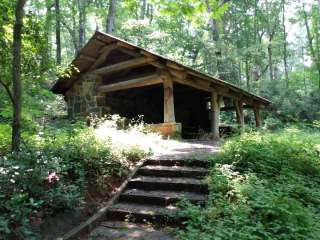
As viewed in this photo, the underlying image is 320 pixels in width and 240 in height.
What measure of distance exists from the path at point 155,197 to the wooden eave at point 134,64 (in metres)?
4.31

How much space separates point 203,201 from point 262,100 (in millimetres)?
10054

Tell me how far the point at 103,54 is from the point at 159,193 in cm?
776

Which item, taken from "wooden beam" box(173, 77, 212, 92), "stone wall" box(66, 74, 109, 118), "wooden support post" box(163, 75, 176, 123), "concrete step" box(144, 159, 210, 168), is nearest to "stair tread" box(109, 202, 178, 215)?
"concrete step" box(144, 159, 210, 168)

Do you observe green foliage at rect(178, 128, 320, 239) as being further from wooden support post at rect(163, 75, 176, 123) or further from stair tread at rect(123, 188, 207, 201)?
wooden support post at rect(163, 75, 176, 123)

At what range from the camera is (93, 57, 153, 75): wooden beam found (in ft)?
36.0

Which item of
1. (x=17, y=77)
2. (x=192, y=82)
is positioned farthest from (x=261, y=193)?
(x=192, y=82)

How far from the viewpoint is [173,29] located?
887 inches

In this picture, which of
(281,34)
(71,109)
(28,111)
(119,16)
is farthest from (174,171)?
(281,34)

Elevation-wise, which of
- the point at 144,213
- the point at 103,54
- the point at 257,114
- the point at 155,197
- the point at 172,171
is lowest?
the point at 144,213

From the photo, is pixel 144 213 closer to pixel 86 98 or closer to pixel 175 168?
pixel 175 168

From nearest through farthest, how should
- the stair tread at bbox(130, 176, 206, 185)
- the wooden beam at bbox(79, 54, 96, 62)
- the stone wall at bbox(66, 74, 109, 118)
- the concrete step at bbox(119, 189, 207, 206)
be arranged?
the concrete step at bbox(119, 189, 207, 206), the stair tread at bbox(130, 176, 206, 185), the wooden beam at bbox(79, 54, 96, 62), the stone wall at bbox(66, 74, 109, 118)

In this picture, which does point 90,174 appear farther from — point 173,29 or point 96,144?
point 173,29

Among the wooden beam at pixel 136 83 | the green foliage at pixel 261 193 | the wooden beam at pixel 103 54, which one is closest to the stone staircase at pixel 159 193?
the green foliage at pixel 261 193

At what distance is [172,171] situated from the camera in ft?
19.4
